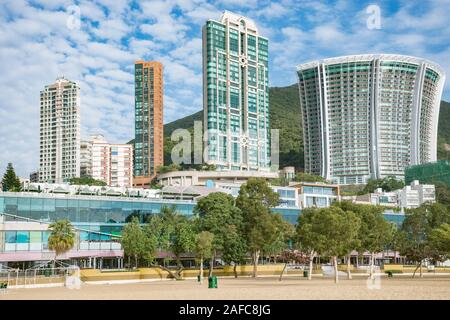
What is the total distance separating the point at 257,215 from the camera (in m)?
81.1

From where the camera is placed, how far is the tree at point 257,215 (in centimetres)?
7981

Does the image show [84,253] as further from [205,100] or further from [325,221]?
[205,100]

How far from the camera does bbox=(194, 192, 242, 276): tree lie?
7719 cm

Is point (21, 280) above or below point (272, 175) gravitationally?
below

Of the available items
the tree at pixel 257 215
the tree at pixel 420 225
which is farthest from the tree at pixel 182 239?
the tree at pixel 420 225

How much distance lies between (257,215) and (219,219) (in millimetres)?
5478

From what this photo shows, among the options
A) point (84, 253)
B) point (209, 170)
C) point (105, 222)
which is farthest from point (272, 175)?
point (84, 253)

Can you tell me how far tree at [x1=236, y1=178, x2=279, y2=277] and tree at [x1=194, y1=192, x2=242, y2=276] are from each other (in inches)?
49.3

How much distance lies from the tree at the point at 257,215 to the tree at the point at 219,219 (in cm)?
125

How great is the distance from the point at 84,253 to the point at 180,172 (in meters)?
93.2

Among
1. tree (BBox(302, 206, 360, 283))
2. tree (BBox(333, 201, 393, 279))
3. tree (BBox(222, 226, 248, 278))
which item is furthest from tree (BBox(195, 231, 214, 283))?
tree (BBox(333, 201, 393, 279))

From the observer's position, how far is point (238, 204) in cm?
8362

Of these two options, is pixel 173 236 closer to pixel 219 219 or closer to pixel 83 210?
pixel 219 219
